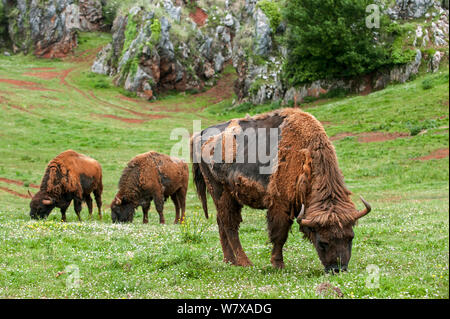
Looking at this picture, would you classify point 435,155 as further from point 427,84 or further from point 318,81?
point 318,81

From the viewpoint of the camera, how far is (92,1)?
83062mm

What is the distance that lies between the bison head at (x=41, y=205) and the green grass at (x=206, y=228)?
44cm

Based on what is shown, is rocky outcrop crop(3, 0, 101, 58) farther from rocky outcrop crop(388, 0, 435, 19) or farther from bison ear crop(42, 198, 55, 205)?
bison ear crop(42, 198, 55, 205)

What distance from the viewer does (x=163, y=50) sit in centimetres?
6106

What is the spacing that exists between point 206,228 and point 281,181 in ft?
20.1

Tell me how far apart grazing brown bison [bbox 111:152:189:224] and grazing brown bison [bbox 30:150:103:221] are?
1.81 meters

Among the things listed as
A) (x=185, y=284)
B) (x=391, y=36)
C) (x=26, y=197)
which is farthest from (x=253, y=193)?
Answer: (x=391, y=36)

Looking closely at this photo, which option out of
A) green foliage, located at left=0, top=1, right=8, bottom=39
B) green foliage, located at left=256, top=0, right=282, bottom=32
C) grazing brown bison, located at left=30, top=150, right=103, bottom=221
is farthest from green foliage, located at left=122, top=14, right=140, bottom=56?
grazing brown bison, located at left=30, top=150, right=103, bottom=221

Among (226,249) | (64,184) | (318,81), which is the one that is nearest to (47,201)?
(64,184)

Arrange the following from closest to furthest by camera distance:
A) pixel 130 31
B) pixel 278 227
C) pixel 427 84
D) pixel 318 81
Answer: pixel 278 227 < pixel 427 84 < pixel 318 81 < pixel 130 31

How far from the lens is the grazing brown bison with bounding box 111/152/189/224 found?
19.3m

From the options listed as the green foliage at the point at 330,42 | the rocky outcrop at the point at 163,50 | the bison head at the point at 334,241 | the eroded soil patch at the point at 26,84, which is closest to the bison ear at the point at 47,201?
the bison head at the point at 334,241

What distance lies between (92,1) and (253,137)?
8214 cm

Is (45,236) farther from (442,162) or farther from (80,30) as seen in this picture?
(80,30)
